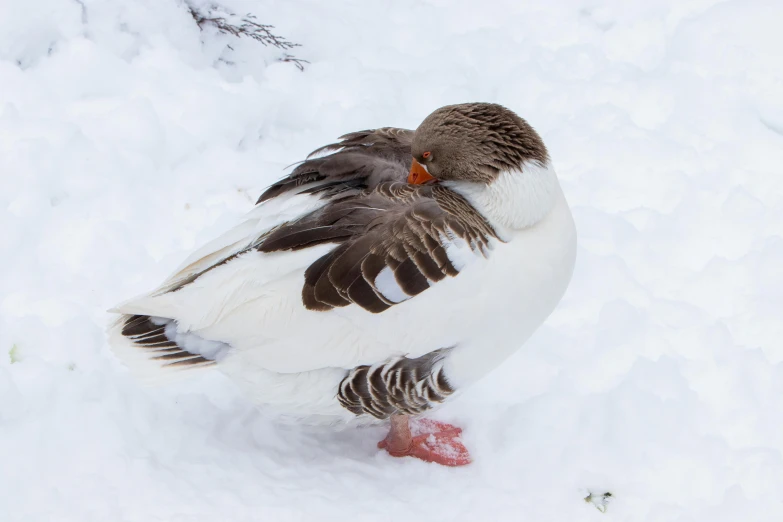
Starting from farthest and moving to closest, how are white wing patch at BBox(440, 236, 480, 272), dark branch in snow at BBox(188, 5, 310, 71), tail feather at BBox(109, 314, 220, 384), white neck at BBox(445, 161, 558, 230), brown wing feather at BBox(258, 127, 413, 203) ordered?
dark branch in snow at BBox(188, 5, 310, 71) < brown wing feather at BBox(258, 127, 413, 203) < tail feather at BBox(109, 314, 220, 384) < white neck at BBox(445, 161, 558, 230) < white wing patch at BBox(440, 236, 480, 272)

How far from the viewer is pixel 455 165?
2.73 m

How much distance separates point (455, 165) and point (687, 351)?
1.39 meters

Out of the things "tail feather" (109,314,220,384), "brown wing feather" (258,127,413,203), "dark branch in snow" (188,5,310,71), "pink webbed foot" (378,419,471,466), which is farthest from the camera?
"dark branch in snow" (188,5,310,71)

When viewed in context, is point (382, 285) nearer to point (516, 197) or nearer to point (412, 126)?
point (516, 197)

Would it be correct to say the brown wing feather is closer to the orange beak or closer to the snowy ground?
the orange beak

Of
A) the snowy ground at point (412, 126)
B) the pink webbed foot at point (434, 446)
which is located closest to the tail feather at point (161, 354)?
the snowy ground at point (412, 126)

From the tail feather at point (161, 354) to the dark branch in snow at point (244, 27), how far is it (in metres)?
2.42

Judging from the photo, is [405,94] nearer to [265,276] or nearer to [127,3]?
[127,3]

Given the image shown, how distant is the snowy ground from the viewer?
110 inches

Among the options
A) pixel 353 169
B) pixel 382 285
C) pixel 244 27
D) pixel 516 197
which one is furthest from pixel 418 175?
pixel 244 27

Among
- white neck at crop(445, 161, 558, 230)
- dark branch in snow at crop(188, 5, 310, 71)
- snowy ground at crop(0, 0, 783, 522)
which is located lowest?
snowy ground at crop(0, 0, 783, 522)

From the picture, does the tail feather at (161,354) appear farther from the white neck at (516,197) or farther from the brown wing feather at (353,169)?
the white neck at (516,197)

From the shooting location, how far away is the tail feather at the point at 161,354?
2734 millimetres

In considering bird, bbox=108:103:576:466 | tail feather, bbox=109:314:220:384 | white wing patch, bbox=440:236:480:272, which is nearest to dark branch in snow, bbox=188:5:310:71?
bird, bbox=108:103:576:466
